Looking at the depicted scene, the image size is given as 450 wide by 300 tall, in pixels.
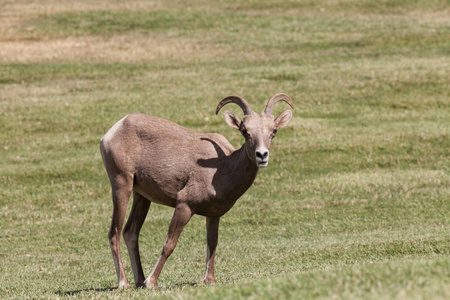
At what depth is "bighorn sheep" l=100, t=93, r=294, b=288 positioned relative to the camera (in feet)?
34.6

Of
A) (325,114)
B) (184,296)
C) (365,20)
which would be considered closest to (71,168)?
(325,114)

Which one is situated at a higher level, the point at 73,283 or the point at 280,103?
the point at 73,283

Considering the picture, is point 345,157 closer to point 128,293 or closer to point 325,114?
point 325,114

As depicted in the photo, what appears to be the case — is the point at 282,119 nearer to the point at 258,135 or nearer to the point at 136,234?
the point at 258,135

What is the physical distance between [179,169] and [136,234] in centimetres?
149

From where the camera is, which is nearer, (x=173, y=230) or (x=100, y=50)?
(x=173, y=230)

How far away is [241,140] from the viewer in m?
22.9

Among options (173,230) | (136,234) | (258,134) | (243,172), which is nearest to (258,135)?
(258,134)

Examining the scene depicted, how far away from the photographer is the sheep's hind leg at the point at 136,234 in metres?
11.4

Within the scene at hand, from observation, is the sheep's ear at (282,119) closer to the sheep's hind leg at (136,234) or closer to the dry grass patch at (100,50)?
the sheep's hind leg at (136,234)

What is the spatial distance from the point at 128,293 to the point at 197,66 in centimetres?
2228

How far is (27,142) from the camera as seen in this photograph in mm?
23109

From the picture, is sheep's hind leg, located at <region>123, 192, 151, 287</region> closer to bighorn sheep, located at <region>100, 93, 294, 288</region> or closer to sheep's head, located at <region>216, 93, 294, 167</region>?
bighorn sheep, located at <region>100, 93, 294, 288</region>

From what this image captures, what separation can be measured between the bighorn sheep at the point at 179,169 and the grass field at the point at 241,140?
2.65 ft
